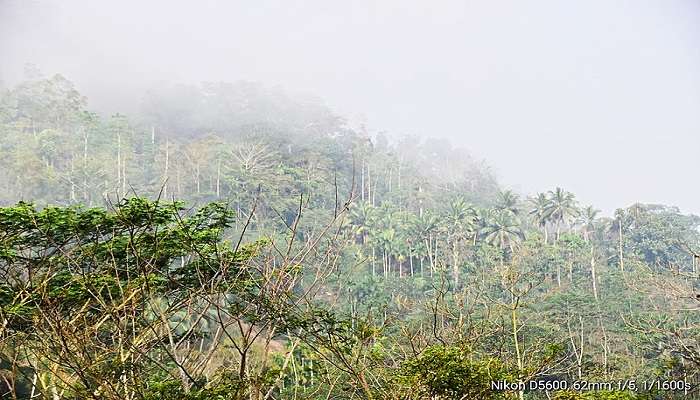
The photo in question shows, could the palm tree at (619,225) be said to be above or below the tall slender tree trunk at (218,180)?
below

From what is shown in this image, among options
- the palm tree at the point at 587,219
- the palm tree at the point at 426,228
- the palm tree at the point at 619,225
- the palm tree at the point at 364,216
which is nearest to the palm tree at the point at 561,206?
the palm tree at the point at 587,219

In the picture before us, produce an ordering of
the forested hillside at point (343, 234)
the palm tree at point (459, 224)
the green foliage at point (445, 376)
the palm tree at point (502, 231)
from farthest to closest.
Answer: the palm tree at point (459, 224) < the palm tree at point (502, 231) < the forested hillside at point (343, 234) < the green foliage at point (445, 376)

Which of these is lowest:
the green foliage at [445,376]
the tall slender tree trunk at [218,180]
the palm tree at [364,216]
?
the green foliage at [445,376]

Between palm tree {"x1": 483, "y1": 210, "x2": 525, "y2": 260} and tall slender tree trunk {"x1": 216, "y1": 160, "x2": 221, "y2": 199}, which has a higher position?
tall slender tree trunk {"x1": 216, "y1": 160, "x2": 221, "y2": 199}

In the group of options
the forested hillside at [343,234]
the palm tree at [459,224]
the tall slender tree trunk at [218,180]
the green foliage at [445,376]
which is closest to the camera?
the green foliage at [445,376]

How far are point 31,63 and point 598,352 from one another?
28.8m

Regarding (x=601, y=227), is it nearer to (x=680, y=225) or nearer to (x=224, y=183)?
(x=680, y=225)

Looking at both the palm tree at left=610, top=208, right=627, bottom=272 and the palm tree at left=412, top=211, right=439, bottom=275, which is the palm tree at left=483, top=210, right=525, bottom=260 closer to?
the palm tree at left=412, top=211, right=439, bottom=275

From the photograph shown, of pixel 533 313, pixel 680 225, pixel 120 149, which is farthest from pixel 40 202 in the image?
pixel 680 225

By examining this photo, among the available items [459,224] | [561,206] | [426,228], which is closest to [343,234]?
[426,228]

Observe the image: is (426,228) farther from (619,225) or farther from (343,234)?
(343,234)

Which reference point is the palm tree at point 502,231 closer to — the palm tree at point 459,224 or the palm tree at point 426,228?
the palm tree at point 459,224

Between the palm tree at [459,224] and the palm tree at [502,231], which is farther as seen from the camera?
the palm tree at [459,224]

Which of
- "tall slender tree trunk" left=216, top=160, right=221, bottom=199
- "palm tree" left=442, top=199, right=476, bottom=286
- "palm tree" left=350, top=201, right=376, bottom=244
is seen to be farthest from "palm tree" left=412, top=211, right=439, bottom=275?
"tall slender tree trunk" left=216, top=160, right=221, bottom=199
